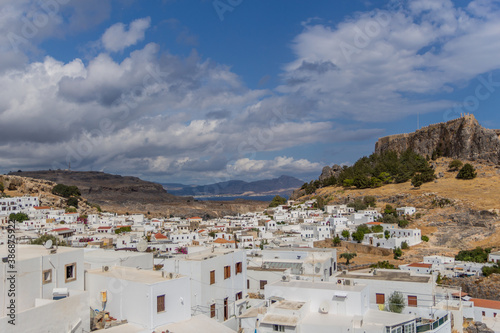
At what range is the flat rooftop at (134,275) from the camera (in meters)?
11.7

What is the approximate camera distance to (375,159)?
8894 centimetres

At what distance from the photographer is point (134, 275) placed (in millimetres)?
12641

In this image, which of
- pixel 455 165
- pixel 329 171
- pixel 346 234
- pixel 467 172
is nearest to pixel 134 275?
pixel 346 234

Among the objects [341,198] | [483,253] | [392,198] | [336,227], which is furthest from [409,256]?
[341,198]

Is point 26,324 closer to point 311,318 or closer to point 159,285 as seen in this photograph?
point 159,285

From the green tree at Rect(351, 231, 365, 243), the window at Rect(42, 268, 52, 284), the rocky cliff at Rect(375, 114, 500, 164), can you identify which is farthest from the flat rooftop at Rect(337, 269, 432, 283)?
the rocky cliff at Rect(375, 114, 500, 164)

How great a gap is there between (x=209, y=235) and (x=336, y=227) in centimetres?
1659

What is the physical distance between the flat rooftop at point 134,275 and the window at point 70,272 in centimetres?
78

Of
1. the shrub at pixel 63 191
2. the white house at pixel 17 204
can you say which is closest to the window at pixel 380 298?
the white house at pixel 17 204

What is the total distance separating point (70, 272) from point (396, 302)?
12.6 m

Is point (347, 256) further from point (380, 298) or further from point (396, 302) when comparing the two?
point (396, 302)

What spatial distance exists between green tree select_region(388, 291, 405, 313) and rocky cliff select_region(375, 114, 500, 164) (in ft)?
221

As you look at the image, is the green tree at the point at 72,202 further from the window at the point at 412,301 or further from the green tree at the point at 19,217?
the window at the point at 412,301

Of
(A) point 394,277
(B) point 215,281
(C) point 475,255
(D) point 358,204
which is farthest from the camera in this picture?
(D) point 358,204
